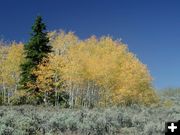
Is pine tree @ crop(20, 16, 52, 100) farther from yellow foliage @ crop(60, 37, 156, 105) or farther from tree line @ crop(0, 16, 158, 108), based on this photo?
yellow foliage @ crop(60, 37, 156, 105)

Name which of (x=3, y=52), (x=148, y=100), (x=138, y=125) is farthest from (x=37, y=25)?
(x=138, y=125)

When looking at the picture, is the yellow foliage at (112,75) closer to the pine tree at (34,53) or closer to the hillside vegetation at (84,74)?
the hillside vegetation at (84,74)

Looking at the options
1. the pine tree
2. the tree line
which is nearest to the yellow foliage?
the tree line

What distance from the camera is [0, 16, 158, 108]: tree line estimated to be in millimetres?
48344

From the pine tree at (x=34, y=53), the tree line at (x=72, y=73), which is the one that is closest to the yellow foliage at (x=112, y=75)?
the tree line at (x=72, y=73)

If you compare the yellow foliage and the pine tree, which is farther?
the yellow foliage

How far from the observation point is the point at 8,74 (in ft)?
192

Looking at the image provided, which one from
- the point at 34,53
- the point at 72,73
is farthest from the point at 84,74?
the point at 34,53

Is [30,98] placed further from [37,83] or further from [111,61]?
[111,61]

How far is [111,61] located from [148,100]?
21.8 feet

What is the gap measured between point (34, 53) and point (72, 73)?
5276mm

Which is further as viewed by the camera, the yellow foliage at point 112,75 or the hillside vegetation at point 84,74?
the yellow foliage at point 112,75

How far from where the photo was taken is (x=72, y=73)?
50562 mm

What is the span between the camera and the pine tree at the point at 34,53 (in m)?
47.9
